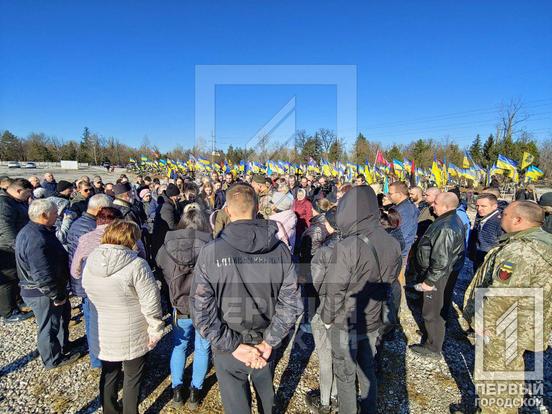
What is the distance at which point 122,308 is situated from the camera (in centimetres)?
230

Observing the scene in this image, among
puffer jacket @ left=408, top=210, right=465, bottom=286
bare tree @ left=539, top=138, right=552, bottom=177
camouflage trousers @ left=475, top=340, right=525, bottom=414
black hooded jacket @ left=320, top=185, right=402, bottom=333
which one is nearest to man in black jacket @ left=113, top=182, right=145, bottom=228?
black hooded jacket @ left=320, top=185, right=402, bottom=333

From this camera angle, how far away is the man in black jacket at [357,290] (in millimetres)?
2371

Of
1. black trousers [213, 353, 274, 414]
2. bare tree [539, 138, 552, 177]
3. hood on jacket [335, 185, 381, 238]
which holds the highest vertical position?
bare tree [539, 138, 552, 177]

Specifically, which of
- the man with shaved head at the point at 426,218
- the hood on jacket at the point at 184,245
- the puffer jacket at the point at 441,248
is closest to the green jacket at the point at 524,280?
the puffer jacket at the point at 441,248

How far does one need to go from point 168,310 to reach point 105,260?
3.12 m

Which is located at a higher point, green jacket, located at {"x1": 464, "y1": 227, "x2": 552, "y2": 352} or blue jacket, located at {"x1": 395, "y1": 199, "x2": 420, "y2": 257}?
blue jacket, located at {"x1": 395, "y1": 199, "x2": 420, "y2": 257}

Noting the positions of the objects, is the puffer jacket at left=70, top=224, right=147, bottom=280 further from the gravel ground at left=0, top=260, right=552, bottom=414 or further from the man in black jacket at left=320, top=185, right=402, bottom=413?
the man in black jacket at left=320, top=185, right=402, bottom=413

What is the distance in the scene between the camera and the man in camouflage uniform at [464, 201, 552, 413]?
243 cm

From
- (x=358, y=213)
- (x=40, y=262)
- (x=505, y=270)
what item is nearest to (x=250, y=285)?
(x=358, y=213)

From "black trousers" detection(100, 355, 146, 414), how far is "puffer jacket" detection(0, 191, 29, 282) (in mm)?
3423

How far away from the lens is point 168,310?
16.1ft

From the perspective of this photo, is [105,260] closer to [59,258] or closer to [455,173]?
[59,258]

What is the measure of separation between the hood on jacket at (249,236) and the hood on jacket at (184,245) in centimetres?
80

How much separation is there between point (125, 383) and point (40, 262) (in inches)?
64.7
